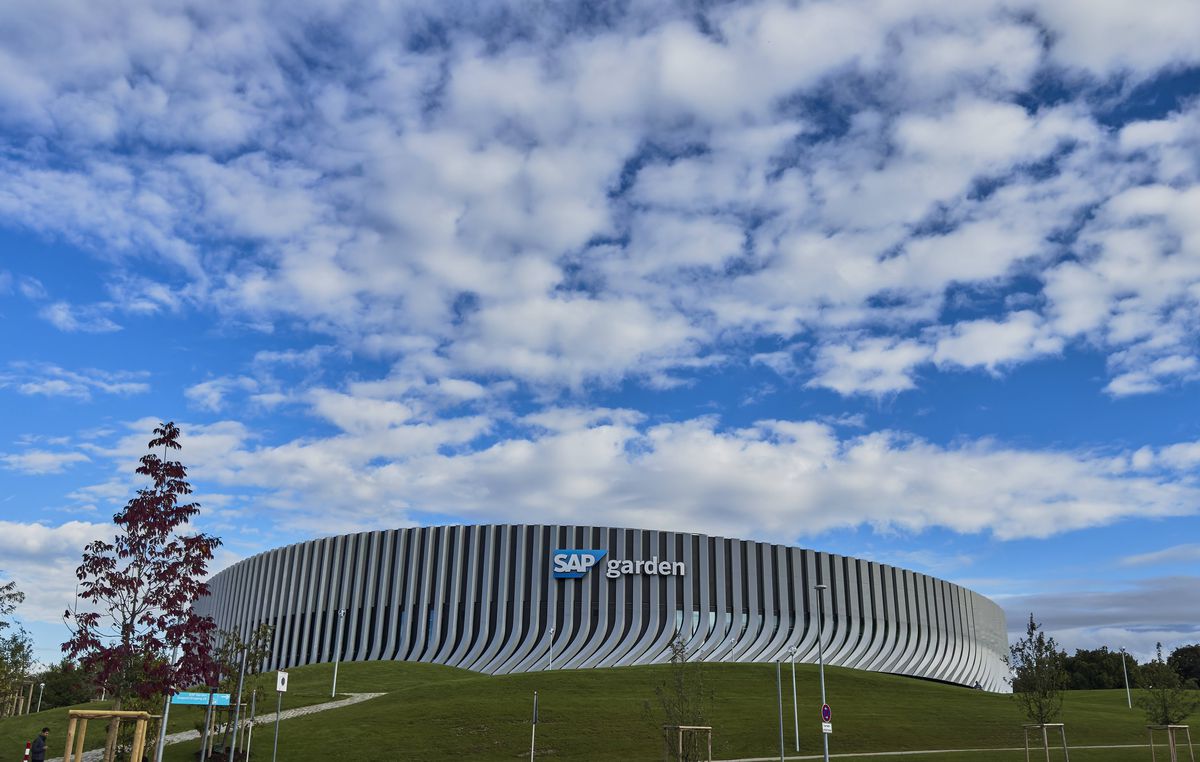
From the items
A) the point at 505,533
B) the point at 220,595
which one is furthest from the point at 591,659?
the point at 220,595

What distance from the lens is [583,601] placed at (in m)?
91.9

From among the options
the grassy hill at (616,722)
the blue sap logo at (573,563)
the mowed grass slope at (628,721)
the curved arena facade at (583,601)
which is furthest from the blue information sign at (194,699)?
the blue sap logo at (573,563)

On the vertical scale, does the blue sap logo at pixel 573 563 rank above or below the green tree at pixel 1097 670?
above

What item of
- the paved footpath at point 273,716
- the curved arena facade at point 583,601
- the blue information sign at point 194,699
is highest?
the curved arena facade at point 583,601

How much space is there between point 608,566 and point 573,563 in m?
3.45

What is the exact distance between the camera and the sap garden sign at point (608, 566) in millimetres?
92188

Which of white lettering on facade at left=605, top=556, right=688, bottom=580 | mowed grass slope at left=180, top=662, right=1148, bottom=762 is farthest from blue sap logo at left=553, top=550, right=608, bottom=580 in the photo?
mowed grass slope at left=180, top=662, right=1148, bottom=762

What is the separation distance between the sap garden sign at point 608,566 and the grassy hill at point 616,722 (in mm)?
22560

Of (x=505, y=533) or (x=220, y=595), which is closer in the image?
(x=505, y=533)

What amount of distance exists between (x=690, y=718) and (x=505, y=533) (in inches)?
2430

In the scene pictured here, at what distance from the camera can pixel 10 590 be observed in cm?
4600

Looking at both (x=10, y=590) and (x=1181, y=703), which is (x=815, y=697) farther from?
(x=10, y=590)

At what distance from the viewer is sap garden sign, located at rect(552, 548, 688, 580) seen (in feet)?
302

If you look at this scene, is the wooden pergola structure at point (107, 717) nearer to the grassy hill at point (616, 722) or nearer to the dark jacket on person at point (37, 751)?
the dark jacket on person at point (37, 751)
